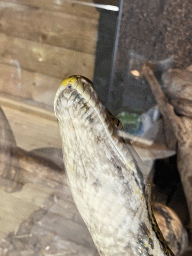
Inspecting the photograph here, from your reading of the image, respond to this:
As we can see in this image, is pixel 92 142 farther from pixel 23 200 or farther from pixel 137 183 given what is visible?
pixel 23 200

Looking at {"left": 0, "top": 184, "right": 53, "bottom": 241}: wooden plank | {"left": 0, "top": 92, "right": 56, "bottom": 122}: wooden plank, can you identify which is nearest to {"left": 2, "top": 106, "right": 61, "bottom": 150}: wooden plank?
{"left": 0, "top": 92, "right": 56, "bottom": 122}: wooden plank

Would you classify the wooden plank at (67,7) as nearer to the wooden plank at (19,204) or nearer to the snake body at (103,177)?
the snake body at (103,177)

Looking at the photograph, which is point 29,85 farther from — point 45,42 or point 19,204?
point 19,204

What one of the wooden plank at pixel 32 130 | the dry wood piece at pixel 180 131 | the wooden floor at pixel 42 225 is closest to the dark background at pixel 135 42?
the dry wood piece at pixel 180 131

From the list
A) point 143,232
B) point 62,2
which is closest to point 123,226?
point 143,232

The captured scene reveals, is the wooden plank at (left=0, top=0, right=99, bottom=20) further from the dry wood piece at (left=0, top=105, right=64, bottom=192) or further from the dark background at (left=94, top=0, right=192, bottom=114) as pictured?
the dry wood piece at (left=0, top=105, right=64, bottom=192)

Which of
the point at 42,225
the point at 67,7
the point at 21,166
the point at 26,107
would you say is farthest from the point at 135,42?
the point at 42,225
